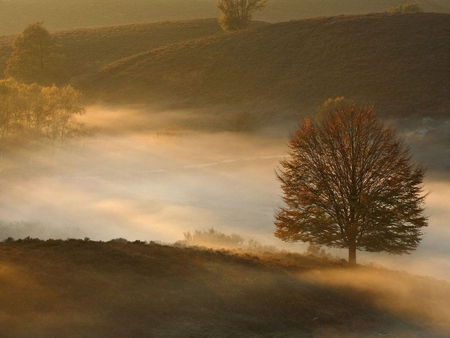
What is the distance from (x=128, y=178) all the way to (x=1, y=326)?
56.2m

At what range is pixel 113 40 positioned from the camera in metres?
135

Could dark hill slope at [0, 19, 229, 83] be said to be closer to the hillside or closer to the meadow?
the meadow

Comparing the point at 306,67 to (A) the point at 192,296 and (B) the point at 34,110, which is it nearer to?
(B) the point at 34,110

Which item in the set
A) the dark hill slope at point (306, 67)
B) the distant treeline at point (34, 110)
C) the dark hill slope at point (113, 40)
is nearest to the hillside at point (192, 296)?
the distant treeline at point (34, 110)

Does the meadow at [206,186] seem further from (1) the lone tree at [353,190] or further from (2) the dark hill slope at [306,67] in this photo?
(1) the lone tree at [353,190]

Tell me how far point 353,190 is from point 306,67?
74.6 m

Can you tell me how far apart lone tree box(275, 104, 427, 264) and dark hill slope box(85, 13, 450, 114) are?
56.3 metres

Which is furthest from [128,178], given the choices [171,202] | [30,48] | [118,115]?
[30,48]

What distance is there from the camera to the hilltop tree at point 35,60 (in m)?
109

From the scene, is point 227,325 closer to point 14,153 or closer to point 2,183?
point 2,183

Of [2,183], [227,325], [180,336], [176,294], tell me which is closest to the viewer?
[180,336]

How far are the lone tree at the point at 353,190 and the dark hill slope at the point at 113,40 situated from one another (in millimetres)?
87658

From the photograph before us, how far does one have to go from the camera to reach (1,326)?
19.8 m

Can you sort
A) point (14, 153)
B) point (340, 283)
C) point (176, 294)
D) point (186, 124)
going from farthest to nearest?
point (186, 124) → point (14, 153) → point (340, 283) → point (176, 294)
